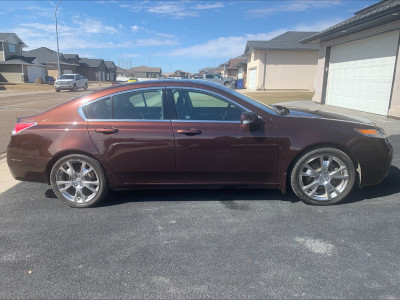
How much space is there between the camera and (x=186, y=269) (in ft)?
9.07

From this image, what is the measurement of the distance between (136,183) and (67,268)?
1.44 m

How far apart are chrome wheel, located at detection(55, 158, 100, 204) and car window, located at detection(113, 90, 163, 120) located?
77 centimetres

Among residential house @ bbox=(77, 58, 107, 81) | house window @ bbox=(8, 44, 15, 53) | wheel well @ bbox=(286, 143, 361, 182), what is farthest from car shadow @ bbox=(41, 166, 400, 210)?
residential house @ bbox=(77, 58, 107, 81)

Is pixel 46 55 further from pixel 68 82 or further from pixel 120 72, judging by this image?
pixel 120 72

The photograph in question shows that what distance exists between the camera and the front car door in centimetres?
384

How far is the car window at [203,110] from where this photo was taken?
3969mm

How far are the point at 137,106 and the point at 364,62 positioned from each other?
37.2 feet

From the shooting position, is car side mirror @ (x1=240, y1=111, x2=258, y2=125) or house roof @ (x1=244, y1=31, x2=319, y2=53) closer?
car side mirror @ (x1=240, y1=111, x2=258, y2=125)

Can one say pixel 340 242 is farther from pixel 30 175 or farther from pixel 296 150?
pixel 30 175

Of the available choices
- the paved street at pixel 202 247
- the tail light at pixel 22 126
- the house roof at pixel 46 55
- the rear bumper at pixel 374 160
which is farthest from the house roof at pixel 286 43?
the house roof at pixel 46 55

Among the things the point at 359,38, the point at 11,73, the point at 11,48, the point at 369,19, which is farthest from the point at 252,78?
the point at 11,48

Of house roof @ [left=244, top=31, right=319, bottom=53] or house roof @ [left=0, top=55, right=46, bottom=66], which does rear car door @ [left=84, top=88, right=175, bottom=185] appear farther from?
house roof @ [left=0, top=55, right=46, bottom=66]

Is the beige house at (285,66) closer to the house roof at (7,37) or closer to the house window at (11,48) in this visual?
the house roof at (7,37)

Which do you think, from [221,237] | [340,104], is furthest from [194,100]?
[340,104]
